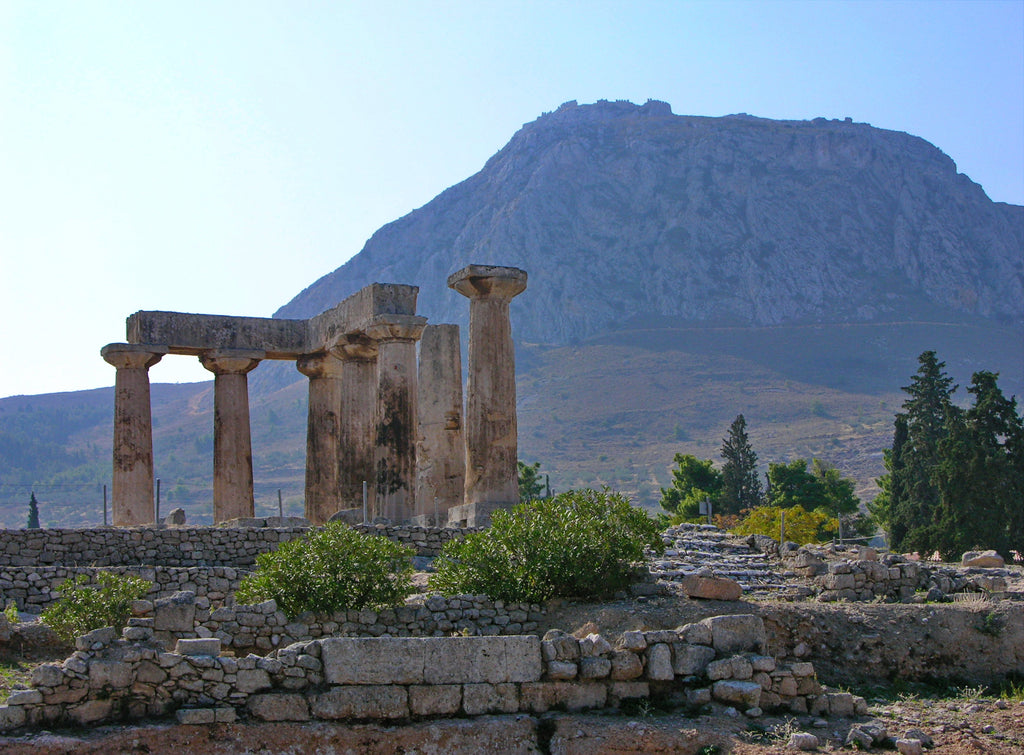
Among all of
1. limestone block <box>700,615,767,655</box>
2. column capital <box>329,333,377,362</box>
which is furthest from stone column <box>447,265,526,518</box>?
limestone block <box>700,615,767,655</box>

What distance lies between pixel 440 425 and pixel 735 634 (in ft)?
55.1

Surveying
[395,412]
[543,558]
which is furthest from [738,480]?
[543,558]

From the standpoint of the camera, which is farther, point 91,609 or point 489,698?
point 91,609

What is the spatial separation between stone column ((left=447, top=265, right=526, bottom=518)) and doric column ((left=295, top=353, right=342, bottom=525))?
6873 mm

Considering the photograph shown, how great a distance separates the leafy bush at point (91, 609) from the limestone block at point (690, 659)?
25.1 feet

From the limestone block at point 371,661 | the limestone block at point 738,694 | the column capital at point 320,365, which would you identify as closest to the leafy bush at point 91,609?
the limestone block at point 371,661

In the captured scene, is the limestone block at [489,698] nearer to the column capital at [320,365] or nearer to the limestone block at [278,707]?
the limestone block at [278,707]

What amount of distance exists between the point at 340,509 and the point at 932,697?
18621 mm

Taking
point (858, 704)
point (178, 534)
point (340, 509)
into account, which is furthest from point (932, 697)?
point (340, 509)

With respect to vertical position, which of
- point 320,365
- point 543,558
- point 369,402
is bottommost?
point 543,558

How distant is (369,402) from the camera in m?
33.7

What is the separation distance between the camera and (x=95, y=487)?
160 meters

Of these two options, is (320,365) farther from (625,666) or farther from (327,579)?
(625,666)

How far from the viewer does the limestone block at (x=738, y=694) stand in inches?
607
